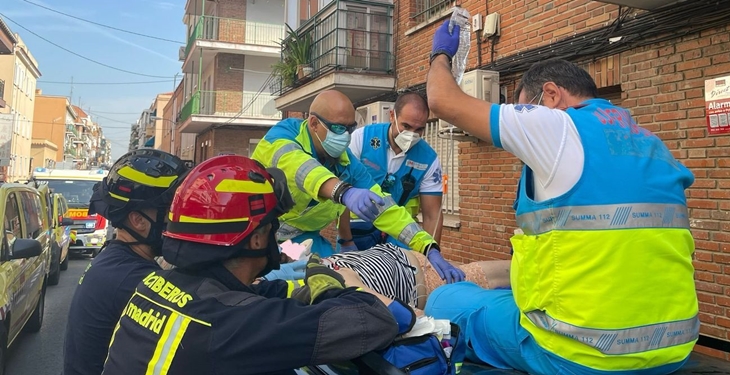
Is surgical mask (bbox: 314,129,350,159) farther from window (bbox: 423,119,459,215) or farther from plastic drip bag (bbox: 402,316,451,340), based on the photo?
window (bbox: 423,119,459,215)

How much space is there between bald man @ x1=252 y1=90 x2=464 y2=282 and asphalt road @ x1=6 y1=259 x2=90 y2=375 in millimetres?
3485

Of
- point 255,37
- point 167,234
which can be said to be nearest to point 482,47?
point 167,234

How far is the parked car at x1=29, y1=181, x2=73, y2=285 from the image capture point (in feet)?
27.3

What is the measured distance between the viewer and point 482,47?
23.2 ft

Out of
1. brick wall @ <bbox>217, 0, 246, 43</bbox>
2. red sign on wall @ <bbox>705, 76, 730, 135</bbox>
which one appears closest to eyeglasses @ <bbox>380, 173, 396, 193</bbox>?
red sign on wall @ <bbox>705, 76, 730, 135</bbox>

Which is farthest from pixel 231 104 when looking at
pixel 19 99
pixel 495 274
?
pixel 19 99

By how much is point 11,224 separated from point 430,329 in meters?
5.46

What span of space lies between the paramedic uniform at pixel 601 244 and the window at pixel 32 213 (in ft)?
21.2

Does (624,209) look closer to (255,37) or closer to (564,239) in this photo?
(564,239)

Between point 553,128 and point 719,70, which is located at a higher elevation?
point 719,70

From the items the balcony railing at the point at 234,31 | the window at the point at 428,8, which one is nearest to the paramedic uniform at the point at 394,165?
the window at the point at 428,8

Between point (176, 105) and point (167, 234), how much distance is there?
132 feet

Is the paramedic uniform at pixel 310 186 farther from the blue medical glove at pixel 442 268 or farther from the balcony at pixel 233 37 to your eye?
the balcony at pixel 233 37

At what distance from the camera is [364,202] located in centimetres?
265
